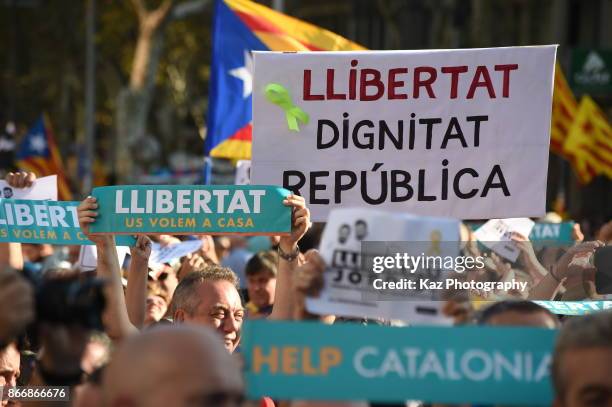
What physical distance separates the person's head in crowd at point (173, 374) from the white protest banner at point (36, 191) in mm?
3899

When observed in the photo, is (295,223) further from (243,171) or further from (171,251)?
(243,171)

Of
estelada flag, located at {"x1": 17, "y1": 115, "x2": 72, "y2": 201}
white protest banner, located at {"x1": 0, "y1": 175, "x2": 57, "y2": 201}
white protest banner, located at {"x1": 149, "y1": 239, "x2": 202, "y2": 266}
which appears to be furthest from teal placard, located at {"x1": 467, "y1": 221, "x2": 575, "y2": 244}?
estelada flag, located at {"x1": 17, "y1": 115, "x2": 72, "y2": 201}

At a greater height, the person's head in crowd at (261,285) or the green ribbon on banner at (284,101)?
the green ribbon on banner at (284,101)

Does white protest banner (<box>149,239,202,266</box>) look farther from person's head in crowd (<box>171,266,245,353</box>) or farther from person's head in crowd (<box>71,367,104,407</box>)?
person's head in crowd (<box>71,367,104,407</box>)

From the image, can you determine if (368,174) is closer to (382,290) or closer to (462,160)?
(462,160)

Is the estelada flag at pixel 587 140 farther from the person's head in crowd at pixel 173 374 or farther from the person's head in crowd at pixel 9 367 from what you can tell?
the person's head in crowd at pixel 173 374

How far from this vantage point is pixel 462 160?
6.66 metres

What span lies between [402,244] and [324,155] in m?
3.02

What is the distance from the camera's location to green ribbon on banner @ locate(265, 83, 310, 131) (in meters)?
6.84

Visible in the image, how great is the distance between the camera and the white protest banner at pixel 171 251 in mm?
7535

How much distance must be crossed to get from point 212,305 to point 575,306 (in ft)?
4.66

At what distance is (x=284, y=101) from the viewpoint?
22.6 feet

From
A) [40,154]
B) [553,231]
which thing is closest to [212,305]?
[553,231]

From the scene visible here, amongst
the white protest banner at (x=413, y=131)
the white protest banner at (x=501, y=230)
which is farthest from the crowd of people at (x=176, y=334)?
the white protest banner at (x=501, y=230)
